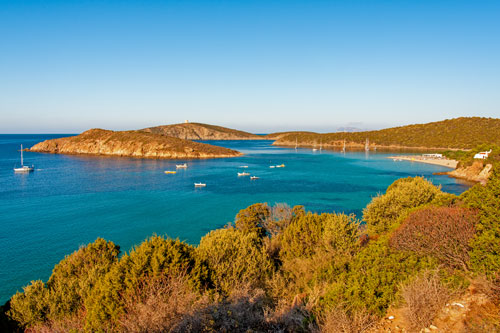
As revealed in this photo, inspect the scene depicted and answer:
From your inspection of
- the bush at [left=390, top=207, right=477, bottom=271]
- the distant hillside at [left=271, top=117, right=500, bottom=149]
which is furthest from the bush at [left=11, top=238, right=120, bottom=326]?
the distant hillside at [left=271, top=117, right=500, bottom=149]

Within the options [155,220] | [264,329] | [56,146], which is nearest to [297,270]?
[264,329]

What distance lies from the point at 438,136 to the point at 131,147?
14003 cm

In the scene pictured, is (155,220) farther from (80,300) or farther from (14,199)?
(14,199)

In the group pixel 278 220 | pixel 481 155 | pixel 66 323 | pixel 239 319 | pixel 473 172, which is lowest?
pixel 66 323

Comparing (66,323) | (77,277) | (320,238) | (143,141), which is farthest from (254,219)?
(143,141)

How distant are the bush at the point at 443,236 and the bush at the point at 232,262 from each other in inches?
279

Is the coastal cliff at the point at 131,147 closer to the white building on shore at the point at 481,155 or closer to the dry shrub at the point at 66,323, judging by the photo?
the white building on shore at the point at 481,155

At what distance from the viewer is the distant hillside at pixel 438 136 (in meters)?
120

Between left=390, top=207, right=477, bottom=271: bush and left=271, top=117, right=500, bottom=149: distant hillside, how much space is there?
12002cm

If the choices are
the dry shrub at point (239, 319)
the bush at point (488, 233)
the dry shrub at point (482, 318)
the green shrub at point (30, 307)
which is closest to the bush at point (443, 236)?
the bush at point (488, 233)

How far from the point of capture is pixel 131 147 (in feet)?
382

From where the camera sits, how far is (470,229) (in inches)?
509

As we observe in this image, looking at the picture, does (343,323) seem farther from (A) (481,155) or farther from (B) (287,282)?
(A) (481,155)

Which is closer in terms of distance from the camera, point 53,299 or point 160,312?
point 160,312
